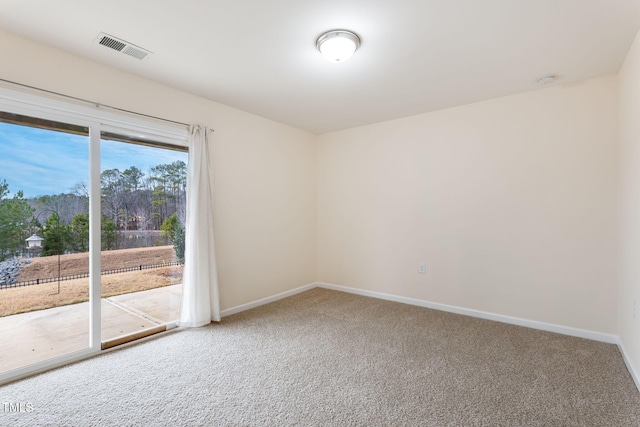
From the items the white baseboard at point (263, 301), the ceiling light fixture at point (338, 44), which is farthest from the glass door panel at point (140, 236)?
the ceiling light fixture at point (338, 44)

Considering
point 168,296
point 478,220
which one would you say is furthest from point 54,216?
point 478,220

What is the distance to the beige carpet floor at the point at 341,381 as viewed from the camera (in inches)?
70.8

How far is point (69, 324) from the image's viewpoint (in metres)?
2.52

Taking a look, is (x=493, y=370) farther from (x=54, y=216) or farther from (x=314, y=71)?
(x=54, y=216)

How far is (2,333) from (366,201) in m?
3.90

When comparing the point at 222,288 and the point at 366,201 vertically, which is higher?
the point at 366,201

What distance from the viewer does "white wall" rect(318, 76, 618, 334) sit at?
2.85 m

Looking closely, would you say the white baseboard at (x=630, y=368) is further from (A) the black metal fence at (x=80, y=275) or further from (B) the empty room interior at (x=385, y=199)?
(A) the black metal fence at (x=80, y=275)

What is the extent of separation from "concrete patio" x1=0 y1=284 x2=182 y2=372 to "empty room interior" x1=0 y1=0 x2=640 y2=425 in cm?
14

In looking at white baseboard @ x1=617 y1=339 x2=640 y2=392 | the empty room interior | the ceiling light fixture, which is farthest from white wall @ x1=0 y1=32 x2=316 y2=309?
white baseboard @ x1=617 y1=339 x2=640 y2=392

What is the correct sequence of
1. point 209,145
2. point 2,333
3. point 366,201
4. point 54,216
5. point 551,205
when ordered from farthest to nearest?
point 366,201, point 209,145, point 551,205, point 54,216, point 2,333

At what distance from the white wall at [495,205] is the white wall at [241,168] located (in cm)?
66

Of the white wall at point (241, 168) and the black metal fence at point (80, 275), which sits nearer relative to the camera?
the black metal fence at point (80, 275)

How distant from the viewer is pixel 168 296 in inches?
126
